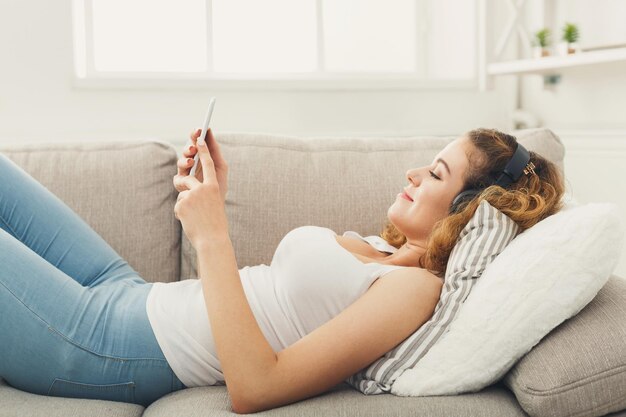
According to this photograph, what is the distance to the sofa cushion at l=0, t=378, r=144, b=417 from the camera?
123 centimetres

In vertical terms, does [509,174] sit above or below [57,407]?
above

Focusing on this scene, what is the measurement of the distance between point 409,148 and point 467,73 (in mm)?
1325

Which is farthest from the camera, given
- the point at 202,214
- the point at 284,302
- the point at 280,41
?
the point at 280,41

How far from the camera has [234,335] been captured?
46.3 inches

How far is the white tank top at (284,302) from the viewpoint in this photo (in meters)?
1.30

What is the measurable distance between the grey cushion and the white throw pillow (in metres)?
0.03

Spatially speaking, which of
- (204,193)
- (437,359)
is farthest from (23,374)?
(437,359)

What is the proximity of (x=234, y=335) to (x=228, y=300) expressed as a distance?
6 centimetres

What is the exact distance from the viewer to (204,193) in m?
1.25

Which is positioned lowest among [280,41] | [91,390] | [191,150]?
[91,390]

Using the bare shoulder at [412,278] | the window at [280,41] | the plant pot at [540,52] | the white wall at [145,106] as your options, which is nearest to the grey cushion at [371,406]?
the bare shoulder at [412,278]

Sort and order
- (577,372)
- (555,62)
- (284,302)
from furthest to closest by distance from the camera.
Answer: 1. (555,62)
2. (284,302)
3. (577,372)

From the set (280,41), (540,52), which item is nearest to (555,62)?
(540,52)

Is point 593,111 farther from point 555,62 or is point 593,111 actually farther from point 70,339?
point 70,339
